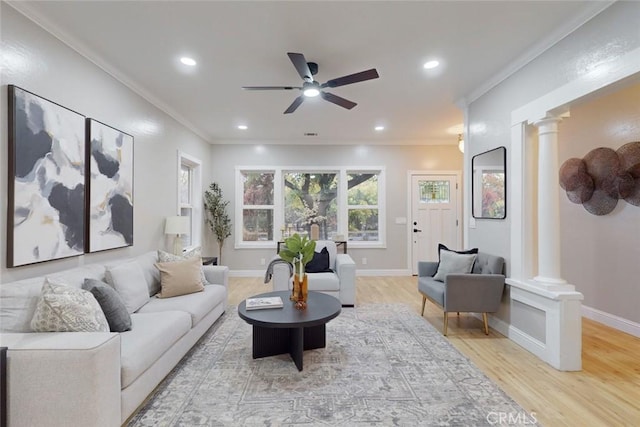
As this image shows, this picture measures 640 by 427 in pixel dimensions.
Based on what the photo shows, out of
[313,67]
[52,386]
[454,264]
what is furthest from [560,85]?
[52,386]

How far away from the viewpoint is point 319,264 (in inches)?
173

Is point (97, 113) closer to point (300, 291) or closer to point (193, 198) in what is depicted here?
point (300, 291)

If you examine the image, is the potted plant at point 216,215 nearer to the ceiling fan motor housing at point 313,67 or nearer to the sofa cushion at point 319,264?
the sofa cushion at point 319,264

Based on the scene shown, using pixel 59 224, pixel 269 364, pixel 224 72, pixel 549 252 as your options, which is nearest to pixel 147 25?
pixel 224 72

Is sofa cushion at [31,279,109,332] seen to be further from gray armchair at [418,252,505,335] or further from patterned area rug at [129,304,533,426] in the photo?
gray armchair at [418,252,505,335]

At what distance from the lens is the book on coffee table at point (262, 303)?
2.62 meters

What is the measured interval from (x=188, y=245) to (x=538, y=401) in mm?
5052

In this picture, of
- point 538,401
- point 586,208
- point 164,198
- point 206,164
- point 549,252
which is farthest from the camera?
point 206,164

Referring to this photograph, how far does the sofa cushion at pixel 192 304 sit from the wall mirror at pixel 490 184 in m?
3.21

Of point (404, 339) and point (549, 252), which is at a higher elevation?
point (549, 252)

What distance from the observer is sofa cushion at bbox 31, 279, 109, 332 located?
1.77 meters

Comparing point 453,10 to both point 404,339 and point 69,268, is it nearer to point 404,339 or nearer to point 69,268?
point 404,339

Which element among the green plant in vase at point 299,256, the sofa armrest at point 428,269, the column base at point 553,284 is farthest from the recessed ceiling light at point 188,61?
the column base at point 553,284

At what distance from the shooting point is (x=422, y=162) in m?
6.19
